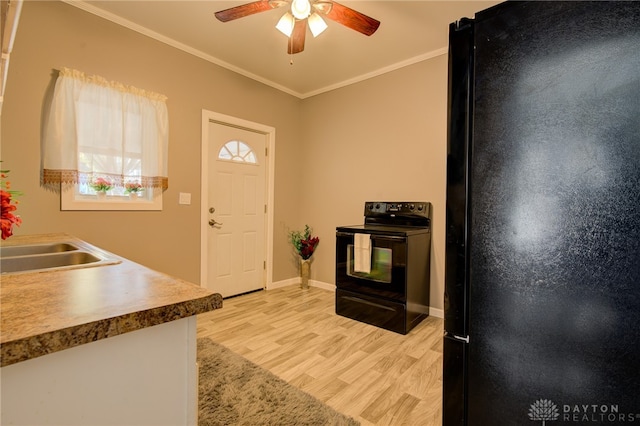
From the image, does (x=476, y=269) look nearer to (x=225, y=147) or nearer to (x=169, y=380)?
(x=169, y=380)

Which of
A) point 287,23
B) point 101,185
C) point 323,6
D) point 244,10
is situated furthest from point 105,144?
point 323,6

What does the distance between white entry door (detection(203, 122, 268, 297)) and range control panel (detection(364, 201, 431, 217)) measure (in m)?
1.37

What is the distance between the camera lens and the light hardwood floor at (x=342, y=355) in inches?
63.8

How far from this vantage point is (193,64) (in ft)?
9.77

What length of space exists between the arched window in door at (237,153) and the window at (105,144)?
2.23 ft

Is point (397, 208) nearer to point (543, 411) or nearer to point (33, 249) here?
point (543, 411)

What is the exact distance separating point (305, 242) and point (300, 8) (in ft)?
8.40

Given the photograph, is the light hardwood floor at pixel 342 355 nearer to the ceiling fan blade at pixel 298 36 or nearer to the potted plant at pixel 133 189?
the potted plant at pixel 133 189

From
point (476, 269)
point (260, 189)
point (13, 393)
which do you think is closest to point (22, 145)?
point (260, 189)

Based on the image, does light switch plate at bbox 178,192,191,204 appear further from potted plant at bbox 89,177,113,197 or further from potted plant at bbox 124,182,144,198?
potted plant at bbox 89,177,113,197

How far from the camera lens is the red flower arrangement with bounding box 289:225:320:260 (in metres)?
3.81

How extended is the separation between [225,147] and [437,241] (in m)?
2.49

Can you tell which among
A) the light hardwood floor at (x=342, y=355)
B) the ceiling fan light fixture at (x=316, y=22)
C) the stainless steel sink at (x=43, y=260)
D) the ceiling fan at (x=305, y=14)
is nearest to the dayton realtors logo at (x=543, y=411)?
the light hardwood floor at (x=342, y=355)

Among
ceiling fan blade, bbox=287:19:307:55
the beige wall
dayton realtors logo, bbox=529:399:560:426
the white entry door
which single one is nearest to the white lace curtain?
the beige wall
